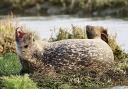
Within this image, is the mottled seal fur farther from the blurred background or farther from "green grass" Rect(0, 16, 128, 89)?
the blurred background

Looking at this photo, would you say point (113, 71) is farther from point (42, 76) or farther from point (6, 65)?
point (6, 65)

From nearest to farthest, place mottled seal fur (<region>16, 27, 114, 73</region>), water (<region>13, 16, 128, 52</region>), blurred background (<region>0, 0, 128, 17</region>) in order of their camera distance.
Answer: mottled seal fur (<region>16, 27, 114, 73</region>)
water (<region>13, 16, 128, 52</region>)
blurred background (<region>0, 0, 128, 17</region>)

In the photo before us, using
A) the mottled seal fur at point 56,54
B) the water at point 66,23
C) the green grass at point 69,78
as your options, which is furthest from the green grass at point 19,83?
the water at point 66,23

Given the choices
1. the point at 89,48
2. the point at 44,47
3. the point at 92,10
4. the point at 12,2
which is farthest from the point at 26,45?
the point at 12,2

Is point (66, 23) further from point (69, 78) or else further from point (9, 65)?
point (69, 78)

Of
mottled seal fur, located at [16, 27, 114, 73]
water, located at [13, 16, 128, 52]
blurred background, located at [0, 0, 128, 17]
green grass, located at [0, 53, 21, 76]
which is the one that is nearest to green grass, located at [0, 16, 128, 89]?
green grass, located at [0, 53, 21, 76]

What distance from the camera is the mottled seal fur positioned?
14508 millimetres

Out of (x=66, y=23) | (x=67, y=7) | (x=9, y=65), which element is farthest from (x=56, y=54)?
(x=67, y=7)

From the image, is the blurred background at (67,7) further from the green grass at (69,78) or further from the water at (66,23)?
the green grass at (69,78)

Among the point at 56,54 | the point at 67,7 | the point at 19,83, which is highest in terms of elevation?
the point at 56,54

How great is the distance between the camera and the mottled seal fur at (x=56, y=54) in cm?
1451

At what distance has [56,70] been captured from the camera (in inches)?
573

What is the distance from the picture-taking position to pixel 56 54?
14.7 meters

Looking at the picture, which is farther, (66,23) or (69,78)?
(66,23)
